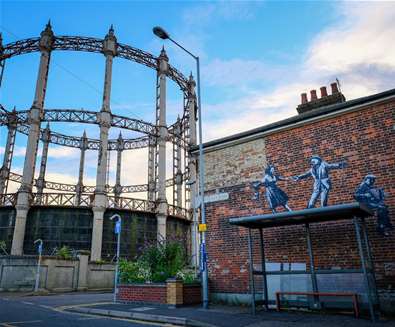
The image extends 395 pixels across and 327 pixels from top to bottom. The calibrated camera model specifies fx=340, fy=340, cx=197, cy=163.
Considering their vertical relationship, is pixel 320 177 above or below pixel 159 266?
above

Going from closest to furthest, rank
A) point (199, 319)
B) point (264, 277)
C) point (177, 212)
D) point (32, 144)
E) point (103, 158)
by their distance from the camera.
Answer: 1. point (199, 319)
2. point (264, 277)
3. point (32, 144)
4. point (103, 158)
5. point (177, 212)

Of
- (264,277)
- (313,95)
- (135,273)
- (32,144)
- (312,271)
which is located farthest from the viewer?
(32,144)

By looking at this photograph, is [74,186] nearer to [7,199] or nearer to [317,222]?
[7,199]

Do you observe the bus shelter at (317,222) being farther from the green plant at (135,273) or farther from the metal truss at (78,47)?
the metal truss at (78,47)

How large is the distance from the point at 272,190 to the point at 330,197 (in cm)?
202

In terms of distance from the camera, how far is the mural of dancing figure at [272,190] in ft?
39.1

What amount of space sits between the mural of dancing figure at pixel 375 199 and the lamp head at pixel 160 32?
8.29m

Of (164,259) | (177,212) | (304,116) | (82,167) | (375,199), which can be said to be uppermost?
(82,167)

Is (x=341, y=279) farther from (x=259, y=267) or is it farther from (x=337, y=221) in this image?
(x=259, y=267)

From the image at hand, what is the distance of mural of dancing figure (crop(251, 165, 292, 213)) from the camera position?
11906mm

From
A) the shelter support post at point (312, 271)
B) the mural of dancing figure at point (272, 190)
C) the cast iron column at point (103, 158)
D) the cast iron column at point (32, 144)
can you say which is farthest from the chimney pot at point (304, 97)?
the cast iron column at point (32, 144)

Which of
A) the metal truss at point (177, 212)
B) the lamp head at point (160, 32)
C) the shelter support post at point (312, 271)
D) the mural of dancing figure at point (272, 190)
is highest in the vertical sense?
the lamp head at point (160, 32)

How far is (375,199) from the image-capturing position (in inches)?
401

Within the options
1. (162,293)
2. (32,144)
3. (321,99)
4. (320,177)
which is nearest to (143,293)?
(162,293)
